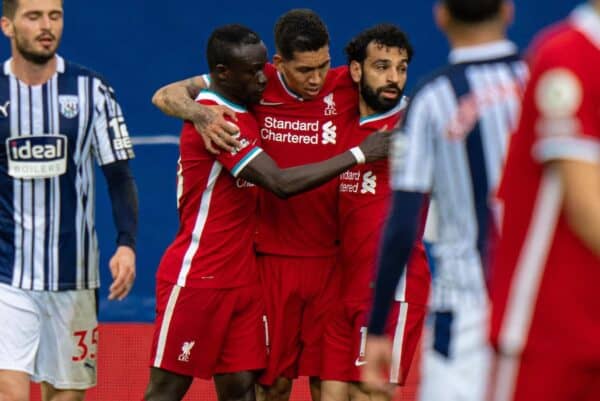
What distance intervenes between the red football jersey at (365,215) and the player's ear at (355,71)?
196 millimetres

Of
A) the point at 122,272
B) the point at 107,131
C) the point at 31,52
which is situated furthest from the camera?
the point at 107,131

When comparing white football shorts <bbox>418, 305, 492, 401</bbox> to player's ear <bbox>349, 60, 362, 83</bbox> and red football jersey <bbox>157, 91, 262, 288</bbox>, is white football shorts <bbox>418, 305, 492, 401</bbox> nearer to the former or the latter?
red football jersey <bbox>157, 91, 262, 288</bbox>

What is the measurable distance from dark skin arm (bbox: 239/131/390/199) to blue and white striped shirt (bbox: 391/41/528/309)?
2053 mm

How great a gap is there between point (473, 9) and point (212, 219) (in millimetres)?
2677

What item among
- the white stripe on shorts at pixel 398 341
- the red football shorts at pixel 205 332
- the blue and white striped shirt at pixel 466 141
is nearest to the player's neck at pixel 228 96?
the red football shorts at pixel 205 332

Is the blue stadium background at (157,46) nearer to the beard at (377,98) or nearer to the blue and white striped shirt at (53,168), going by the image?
the beard at (377,98)

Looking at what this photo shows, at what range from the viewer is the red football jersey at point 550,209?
3510 millimetres

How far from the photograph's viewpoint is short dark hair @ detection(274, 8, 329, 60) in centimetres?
673

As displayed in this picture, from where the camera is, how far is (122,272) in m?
6.05

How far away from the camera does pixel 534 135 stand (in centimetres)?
361

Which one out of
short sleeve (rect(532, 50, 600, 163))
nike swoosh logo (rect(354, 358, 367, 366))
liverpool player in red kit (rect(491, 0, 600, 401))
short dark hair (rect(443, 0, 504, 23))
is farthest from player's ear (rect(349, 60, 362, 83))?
short sleeve (rect(532, 50, 600, 163))

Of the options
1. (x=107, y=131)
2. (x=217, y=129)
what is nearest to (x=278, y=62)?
(x=217, y=129)

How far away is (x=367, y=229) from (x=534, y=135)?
3.24 metres

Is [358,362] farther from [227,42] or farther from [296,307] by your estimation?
[227,42]
